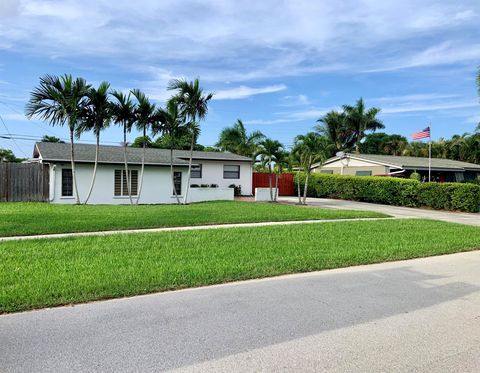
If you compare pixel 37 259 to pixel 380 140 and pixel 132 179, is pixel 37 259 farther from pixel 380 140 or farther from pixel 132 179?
pixel 380 140

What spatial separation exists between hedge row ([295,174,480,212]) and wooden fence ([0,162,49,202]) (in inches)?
719

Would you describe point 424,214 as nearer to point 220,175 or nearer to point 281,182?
point 220,175

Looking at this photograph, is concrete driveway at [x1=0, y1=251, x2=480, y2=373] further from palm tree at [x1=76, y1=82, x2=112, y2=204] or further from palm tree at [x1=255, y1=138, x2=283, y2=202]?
palm tree at [x1=255, y1=138, x2=283, y2=202]

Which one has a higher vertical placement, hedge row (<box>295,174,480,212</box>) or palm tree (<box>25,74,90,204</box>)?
palm tree (<box>25,74,90,204</box>)

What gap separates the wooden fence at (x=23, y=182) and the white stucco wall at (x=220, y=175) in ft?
34.4

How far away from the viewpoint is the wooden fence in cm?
1838

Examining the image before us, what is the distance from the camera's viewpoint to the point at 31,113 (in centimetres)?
1745

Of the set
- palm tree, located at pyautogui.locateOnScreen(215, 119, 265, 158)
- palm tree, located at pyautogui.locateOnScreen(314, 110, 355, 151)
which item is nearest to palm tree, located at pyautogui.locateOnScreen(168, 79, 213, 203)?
palm tree, located at pyautogui.locateOnScreen(215, 119, 265, 158)

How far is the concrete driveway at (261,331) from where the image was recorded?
3521mm

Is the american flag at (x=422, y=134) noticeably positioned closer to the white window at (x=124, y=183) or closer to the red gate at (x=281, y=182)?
the red gate at (x=281, y=182)

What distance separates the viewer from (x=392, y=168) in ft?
102

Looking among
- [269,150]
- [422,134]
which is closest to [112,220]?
[269,150]

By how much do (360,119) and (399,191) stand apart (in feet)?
92.7

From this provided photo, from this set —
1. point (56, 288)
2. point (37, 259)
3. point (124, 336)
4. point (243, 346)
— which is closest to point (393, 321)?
point (243, 346)
